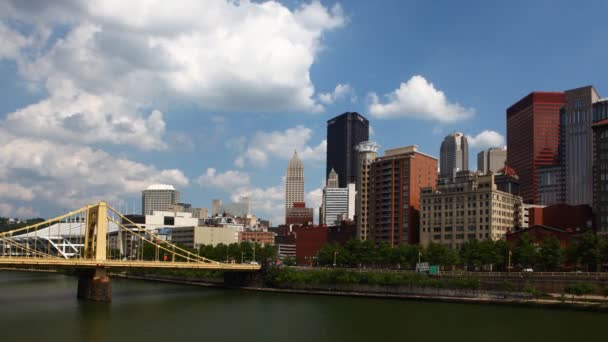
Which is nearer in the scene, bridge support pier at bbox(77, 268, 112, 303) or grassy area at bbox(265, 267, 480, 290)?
bridge support pier at bbox(77, 268, 112, 303)

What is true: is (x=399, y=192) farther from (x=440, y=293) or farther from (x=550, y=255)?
(x=440, y=293)

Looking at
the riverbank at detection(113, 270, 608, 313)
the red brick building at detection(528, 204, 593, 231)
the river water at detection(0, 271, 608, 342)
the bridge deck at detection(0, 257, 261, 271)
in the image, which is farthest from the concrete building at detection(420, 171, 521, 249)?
the bridge deck at detection(0, 257, 261, 271)

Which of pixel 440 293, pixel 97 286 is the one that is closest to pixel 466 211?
pixel 440 293

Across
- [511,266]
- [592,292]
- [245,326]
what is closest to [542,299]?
[592,292]

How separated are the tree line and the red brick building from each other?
2944 centimetres

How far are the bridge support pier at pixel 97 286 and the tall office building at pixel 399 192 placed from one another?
318 feet

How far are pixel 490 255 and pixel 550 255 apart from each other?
1278 centimetres

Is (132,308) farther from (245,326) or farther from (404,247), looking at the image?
(404,247)

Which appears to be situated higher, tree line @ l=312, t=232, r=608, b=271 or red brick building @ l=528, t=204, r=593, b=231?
red brick building @ l=528, t=204, r=593, b=231

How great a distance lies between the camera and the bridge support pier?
9381 centimetres

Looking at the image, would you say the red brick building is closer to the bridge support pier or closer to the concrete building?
the concrete building

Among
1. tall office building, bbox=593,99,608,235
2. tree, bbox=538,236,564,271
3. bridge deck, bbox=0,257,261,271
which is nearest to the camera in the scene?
bridge deck, bbox=0,257,261,271

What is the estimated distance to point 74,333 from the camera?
63469 millimetres

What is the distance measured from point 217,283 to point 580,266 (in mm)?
73637
